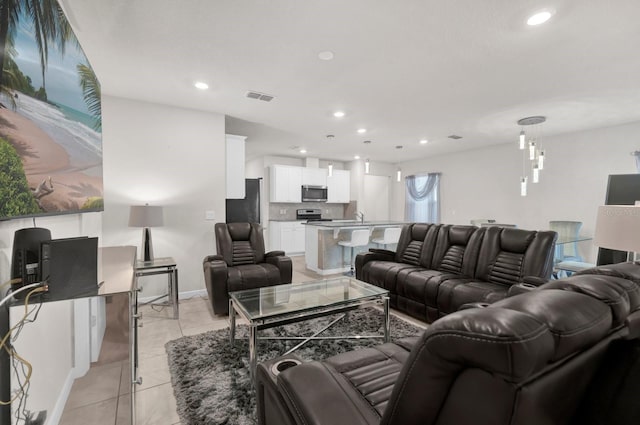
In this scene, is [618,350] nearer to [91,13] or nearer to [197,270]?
[91,13]

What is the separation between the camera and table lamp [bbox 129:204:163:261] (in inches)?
125

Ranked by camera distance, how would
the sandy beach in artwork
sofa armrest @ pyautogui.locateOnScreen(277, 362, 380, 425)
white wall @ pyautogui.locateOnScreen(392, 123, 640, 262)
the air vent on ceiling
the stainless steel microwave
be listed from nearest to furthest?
sofa armrest @ pyautogui.locateOnScreen(277, 362, 380, 425) → the sandy beach in artwork → the air vent on ceiling → white wall @ pyautogui.locateOnScreen(392, 123, 640, 262) → the stainless steel microwave

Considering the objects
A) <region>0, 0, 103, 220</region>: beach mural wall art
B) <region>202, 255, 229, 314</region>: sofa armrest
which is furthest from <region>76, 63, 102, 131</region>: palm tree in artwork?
<region>202, 255, 229, 314</region>: sofa armrest

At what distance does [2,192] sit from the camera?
0.94 m

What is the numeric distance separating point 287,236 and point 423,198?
12.9 ft

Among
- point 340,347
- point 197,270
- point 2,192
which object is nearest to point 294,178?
point 197,270

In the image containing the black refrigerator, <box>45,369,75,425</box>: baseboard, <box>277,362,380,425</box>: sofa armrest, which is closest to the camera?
<box>277,362,380,425</box>: sofa armrest

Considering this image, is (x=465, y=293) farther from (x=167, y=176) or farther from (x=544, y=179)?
(x=544, y=179)

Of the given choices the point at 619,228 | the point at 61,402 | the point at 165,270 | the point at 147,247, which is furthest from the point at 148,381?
the point at 619,228

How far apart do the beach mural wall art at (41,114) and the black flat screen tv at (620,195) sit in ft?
16.3

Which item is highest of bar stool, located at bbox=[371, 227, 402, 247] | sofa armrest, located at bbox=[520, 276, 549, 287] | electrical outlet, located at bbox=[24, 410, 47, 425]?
bar stool, located at bbox=[371, 227, 402, 247]

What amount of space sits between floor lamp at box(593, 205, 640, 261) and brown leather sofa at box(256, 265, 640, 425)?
1157 mm

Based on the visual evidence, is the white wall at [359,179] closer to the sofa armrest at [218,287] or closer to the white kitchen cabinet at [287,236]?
the white kitchen cabinet at [287,236]

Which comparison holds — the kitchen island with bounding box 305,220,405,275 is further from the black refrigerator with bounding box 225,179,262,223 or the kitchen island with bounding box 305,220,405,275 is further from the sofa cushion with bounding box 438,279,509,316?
the sofa cushion with bounding box 438,279,509,316
